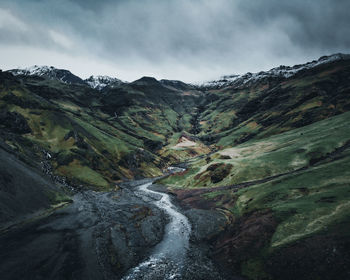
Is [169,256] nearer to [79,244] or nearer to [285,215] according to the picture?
[79,244]

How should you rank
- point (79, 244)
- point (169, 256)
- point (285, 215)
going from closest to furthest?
point (169, 256) < point (285, 215) < point (79, 244)

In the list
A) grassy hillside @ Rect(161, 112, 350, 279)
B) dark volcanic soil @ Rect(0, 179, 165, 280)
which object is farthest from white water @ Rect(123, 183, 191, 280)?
grassy hillside @ Rect(161, 112, 350, 279)

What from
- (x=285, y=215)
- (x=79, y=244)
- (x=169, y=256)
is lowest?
(x=79, y=244)

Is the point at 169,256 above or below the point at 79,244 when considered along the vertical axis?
above

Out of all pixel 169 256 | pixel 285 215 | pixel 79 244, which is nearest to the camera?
pixel 169 256

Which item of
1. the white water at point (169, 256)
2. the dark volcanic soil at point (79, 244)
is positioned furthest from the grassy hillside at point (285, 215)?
the dark volcanic soil at point (79, 244)

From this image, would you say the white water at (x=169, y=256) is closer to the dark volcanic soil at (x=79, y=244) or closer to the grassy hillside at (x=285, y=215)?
the dark volcanic soil at (x=79, y=244)

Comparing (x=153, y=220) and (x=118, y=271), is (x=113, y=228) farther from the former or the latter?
(x=118, y=271)

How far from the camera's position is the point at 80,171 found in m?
115

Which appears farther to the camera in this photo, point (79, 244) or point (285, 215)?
point (79, 244)

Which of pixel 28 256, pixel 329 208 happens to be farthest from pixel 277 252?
pixel 28 256

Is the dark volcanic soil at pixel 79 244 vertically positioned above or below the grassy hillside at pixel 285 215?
below

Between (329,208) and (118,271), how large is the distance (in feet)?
124

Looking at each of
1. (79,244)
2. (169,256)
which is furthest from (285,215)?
(79,244)
